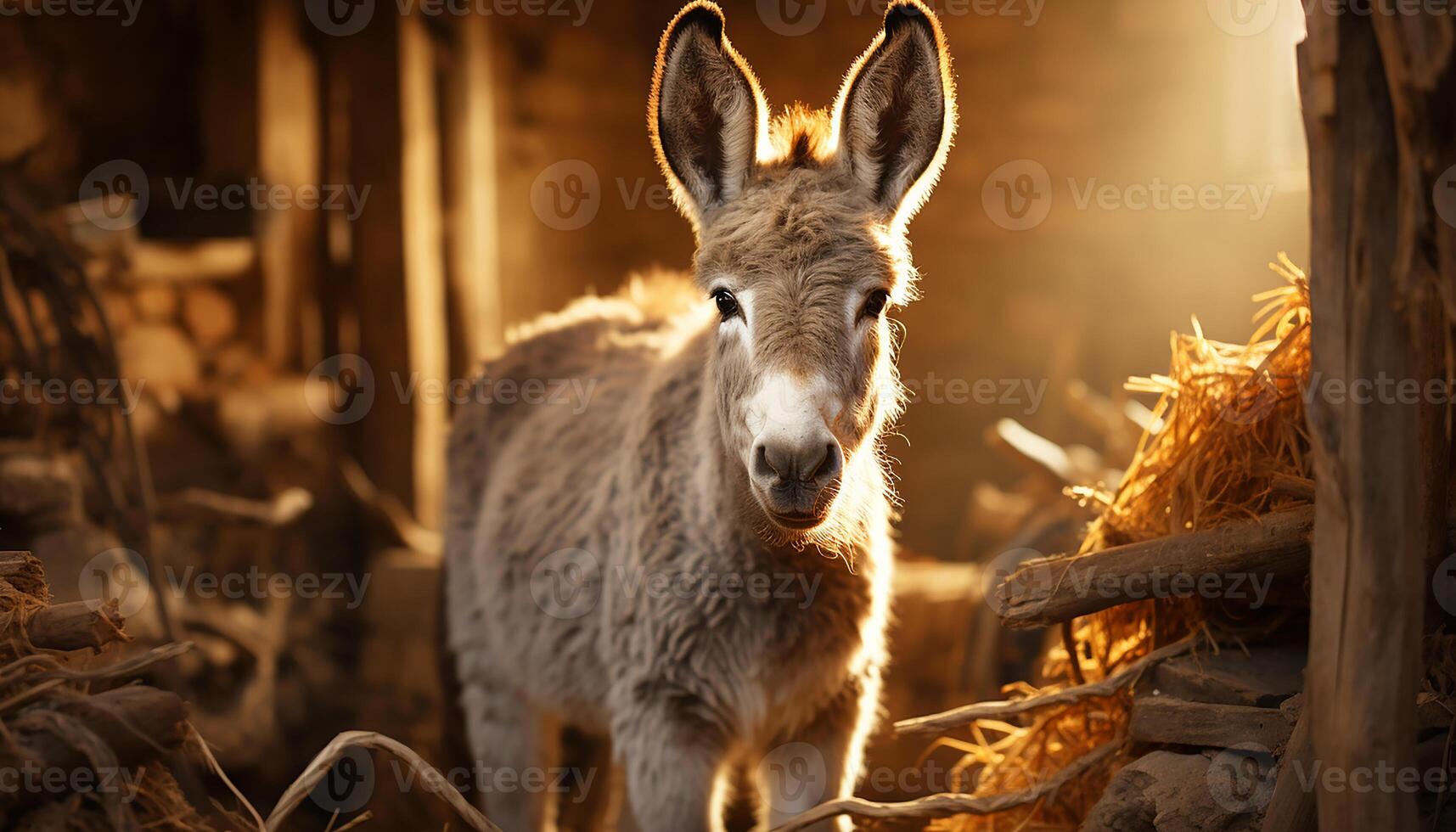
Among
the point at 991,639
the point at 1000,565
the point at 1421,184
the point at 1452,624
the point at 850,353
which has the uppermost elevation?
the point at 1421,184

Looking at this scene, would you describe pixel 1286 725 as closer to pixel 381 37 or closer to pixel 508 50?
pixel 381 37

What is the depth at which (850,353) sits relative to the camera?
2.51 meters

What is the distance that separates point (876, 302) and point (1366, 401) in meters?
1.11

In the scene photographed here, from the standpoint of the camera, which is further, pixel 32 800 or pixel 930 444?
pixel 930 444

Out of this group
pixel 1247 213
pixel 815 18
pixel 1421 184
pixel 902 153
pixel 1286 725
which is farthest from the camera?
pixel 815 18

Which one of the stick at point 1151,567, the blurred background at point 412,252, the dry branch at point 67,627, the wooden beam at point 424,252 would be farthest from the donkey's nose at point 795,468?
the wooden beam at point 424,252

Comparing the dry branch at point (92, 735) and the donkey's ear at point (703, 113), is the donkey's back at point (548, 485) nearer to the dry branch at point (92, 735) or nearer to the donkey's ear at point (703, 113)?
the donkey's ear at point (703, 113)

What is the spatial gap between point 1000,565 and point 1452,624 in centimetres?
235

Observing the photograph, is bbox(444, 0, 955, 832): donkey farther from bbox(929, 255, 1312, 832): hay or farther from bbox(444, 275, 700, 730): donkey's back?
bbox(929, 255, 1312, 832): hay

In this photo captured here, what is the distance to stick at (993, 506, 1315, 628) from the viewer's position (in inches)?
96.1

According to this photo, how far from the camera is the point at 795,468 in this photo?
7.32 feet

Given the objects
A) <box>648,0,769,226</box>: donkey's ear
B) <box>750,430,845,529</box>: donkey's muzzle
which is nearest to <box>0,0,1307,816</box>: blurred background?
<box>648,0,769,226</box>: donkey's ear

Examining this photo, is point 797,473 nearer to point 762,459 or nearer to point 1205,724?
point 762,459

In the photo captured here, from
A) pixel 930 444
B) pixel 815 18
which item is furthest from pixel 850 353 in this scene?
pixel 815 18
